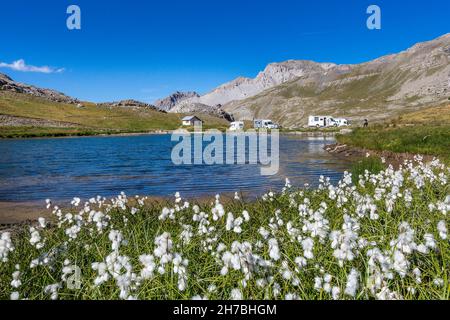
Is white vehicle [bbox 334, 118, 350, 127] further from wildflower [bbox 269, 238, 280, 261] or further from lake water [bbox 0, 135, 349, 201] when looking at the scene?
wildflower [bbox 269, 238, 280, 261]

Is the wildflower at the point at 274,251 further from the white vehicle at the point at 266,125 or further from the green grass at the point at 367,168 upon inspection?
the white vehicle at the point at 266,125

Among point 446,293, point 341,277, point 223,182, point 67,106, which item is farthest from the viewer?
point 67,106

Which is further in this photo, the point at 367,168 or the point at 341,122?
the point at 341,122

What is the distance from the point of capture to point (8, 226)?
1619cm

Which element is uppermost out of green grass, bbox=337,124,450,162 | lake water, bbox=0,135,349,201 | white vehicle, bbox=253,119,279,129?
white vehicle, bbox=253,119,279,129

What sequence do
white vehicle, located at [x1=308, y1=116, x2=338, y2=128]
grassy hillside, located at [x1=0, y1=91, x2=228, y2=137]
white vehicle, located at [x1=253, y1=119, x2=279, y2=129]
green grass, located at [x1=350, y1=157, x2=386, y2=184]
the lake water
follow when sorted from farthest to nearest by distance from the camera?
1. white vehicle, located at [x1=253, y1=119, x2=279, y2=129]
2. white vehicle, located at [x1=308, y1=116, x2=338, y2=128]
3. grassy hillside, located at [x1=0, y1=91, x2=228, y2=137]
4. the lake water
5. green grass, located at [x1=350, y1=157, x2=386, y2=184]

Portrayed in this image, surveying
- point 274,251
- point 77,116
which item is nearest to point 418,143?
point 274,251

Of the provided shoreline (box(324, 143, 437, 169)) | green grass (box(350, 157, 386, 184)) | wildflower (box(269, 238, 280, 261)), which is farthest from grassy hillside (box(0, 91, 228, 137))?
wildflower (box(269, 238, 280, 261))

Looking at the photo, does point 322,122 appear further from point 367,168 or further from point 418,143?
point 367,168

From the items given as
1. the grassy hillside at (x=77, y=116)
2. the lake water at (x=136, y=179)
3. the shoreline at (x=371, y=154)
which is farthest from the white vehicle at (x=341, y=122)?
the lake water at (x=136, y=179)

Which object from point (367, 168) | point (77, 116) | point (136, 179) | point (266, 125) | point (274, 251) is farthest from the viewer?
point (266, 125)
